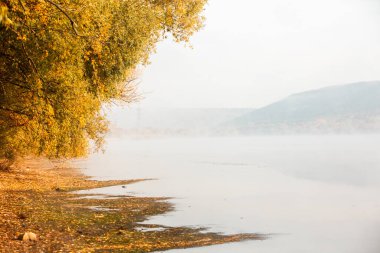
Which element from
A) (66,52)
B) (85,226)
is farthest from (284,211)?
(66,52)

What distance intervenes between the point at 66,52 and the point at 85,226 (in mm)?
9920

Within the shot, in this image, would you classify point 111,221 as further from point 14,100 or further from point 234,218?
point 234,218

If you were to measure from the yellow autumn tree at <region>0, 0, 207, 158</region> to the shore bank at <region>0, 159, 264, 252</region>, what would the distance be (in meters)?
4.16

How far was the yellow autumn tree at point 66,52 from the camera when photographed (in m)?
19.4

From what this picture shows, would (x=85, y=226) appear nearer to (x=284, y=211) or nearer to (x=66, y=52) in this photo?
(x=66, y=52)

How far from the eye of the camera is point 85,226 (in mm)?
25750

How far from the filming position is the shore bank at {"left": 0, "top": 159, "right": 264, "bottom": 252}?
21438mm

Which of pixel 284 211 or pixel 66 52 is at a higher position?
pixel 66 52

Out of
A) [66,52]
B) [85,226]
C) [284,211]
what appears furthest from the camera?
[284,211]

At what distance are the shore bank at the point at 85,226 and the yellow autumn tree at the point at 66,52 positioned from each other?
164 inches

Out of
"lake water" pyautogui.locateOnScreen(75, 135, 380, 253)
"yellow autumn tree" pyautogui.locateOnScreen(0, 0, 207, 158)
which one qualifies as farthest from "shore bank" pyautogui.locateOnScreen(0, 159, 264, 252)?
"yellow autumn tree" pyautogui.locateOnScreen(0, 0, 207, 158)

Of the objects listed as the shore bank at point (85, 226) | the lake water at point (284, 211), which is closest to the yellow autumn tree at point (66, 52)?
the shore bank at point (85, 226)

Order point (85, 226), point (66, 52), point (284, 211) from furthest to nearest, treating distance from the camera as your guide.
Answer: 1. point (284, 211)
2. point (85, 226)
3. point (66, 52)

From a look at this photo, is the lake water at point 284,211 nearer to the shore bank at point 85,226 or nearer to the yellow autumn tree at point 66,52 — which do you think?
the shore bank at point 85,226
